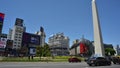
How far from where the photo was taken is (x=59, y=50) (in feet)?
610

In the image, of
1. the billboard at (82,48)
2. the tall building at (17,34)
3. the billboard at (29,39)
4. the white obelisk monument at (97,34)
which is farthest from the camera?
the billboard at (82,48)

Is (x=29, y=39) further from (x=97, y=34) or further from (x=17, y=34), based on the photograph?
(x=97, y=34)

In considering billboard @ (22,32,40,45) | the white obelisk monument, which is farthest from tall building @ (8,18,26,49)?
the white obelisk monument

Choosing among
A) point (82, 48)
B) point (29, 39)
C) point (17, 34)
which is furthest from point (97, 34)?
point (17, 34)

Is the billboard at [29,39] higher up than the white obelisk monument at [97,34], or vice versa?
the billboard at [29,39]

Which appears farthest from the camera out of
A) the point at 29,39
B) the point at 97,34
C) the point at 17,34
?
the point at 17,34

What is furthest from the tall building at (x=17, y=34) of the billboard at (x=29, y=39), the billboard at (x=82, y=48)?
the billboard at (x=82, y=48)

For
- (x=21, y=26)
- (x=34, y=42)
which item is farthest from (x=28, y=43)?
(x=21, y=26)

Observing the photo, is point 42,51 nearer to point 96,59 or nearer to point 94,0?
point 94,0

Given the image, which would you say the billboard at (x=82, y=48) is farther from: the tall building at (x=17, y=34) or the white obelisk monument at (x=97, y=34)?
the white obelisk monument at (x=97, y=34)

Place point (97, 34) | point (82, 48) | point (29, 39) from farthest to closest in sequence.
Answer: point (82, 48) < point (29, 39) < point (97, 34)

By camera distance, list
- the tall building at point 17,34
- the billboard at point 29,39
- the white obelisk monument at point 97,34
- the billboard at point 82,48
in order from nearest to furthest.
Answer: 1. the white obelisk monument at point 97,34
2. the billboard at point 29,39
3. the tall building at point 17,34
4. the billboard at point 82,48

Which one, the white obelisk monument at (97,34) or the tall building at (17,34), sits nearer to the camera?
the white obelisk monument at (97,34)

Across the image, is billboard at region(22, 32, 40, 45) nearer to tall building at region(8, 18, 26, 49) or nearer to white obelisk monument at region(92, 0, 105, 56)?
tall building at region(8, 18, 26, 49)
